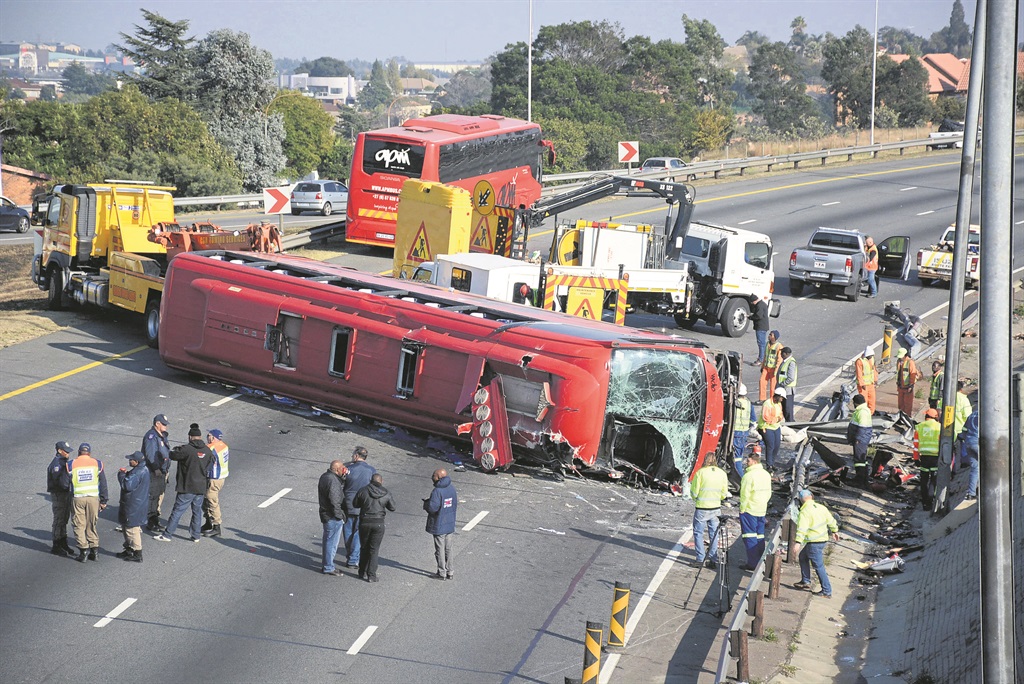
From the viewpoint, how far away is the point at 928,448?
744 inches

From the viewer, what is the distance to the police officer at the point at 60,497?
14422mm

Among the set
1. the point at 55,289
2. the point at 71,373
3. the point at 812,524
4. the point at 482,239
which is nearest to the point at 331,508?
the point at 812,524

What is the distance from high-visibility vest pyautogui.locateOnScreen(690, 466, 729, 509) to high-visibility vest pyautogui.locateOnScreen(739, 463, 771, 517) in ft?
0.83

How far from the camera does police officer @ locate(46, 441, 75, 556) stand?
47.3 ft

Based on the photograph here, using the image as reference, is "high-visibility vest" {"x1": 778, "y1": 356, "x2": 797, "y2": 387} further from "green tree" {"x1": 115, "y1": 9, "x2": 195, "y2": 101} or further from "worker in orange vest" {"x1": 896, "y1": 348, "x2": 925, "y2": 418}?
"green tree" {"x1": 115, "y1": 9, "x2": 195, "y2": 101}

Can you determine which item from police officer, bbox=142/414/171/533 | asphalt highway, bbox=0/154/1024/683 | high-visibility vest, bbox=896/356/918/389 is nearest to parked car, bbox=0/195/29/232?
asphalt highway, bbox=0/154/1024/683

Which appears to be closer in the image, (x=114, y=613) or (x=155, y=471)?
(x=114, y=613)

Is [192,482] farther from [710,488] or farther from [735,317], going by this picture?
[735,317]

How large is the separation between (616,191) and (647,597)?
61.3 ft

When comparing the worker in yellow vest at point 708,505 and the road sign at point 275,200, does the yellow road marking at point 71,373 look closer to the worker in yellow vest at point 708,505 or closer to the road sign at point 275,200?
the road sign at point 275,200

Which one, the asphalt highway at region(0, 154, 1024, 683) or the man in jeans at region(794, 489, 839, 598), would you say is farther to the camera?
the man in jeans at region(794, 489, 839, 598)

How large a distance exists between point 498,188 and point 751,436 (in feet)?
63.1

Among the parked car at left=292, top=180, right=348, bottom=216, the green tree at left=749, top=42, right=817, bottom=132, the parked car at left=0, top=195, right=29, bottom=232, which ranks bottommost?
the parked car at left=0, top=195, right=29, bottom=232

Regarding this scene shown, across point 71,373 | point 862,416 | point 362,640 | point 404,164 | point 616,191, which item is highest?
point 404,164
